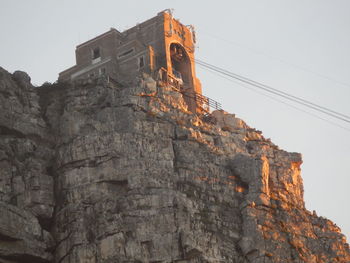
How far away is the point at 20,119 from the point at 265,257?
78.6ft

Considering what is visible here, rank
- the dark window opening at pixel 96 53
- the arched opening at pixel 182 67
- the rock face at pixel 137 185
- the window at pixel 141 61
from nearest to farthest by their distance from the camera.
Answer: the rock face at pixel 137 185
the window at pixel 141 61
the arched opening at pixel 182 67
the dark window opening at pixel 96 53

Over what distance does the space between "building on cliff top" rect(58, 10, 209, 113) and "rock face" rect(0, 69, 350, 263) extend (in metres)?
4.67

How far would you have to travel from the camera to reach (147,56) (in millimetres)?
94375

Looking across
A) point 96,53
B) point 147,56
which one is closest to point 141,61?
point 147,56

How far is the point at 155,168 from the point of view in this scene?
268 feet

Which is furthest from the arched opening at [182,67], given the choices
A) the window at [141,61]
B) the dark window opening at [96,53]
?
the dark window opening at [96,53]

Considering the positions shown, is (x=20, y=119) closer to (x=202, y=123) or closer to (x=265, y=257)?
(x=202, y=123)

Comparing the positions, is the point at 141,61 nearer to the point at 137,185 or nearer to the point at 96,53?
the point at 96,53

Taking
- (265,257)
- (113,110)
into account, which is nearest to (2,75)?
(113,110)

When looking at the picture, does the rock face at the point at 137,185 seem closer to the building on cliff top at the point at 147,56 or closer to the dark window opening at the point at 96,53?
the building on cliff top at the point at 147,56

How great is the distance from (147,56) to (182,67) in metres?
8.06

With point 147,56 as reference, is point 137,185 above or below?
below

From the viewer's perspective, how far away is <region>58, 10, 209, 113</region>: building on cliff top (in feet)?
311

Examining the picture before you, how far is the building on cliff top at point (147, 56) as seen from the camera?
94.9 meters
